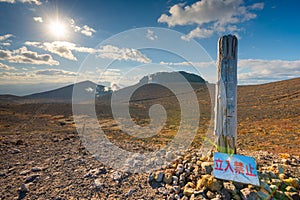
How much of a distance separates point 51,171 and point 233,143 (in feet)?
12.6

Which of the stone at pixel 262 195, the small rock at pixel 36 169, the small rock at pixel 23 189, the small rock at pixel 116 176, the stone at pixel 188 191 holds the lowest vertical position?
the small rock at pixel 23 189

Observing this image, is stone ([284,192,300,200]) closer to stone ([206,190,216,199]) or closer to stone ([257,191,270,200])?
stone ([257,191,270,200])

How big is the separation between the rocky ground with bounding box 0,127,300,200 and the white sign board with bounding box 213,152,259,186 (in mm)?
105

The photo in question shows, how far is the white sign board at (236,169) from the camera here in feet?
9.38

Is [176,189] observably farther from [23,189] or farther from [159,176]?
[23,189]

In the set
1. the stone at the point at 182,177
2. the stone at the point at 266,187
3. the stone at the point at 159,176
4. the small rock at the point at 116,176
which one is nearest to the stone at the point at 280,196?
the stone at the point at 266,187

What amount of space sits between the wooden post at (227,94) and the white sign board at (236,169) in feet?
0.88

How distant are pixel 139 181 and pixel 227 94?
2.31m

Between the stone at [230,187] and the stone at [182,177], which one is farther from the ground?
the stone at [230,187]

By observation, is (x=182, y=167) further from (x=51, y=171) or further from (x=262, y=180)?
(x=51, y=171)

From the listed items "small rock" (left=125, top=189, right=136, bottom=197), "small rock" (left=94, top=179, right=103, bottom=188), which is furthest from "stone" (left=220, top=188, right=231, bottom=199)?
"small rock" (left=94, top=179, right=103, bottom=188)

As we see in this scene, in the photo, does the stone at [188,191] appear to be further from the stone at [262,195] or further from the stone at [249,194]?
the stone at [262,195]

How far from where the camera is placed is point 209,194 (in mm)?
2820

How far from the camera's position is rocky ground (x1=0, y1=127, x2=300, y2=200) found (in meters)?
2.87
